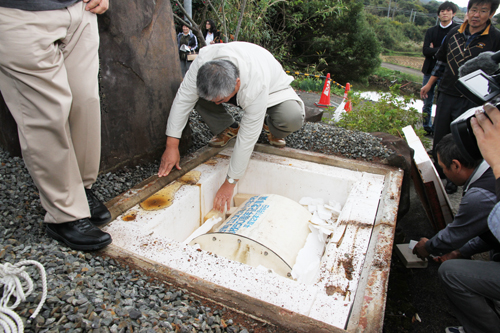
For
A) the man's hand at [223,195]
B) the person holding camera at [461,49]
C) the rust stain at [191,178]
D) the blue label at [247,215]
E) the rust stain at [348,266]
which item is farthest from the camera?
the person holding camera at [461,49]

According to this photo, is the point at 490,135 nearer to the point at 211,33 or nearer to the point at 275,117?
the point at 275,117

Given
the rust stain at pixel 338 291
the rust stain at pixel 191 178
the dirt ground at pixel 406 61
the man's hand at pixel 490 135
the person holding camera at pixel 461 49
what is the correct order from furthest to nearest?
the dirt ground at pixel 406 61
the person holding camera at pixel 461 49
the rust stain at pixel 191 178
the rust stain at pixel 338 291
the man's hand at pixel 490 135

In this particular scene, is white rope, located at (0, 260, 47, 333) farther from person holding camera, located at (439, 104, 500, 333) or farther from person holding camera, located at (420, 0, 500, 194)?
person holding camera, located at (420, 0, 500, 194)

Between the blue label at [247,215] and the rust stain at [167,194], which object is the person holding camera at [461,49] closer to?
the blue label at [247,215]

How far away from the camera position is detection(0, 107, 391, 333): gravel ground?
4.15 feet

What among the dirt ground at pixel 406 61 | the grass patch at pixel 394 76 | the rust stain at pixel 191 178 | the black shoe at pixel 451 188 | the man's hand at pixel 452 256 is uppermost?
the rust stain at pixel 191 178

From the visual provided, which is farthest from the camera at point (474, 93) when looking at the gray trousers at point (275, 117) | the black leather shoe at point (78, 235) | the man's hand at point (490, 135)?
the black leather shoe at point (78, 235)

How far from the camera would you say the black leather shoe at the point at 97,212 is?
6.34 feet

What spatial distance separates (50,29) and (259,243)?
5.10 ft

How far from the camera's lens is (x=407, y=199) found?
3074 millimetres

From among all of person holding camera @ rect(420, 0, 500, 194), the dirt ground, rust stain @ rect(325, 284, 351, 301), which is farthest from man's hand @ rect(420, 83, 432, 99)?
the dirt ground

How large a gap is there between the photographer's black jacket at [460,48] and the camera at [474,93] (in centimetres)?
179

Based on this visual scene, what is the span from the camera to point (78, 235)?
167 cm

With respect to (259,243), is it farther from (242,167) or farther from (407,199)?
(407,199)
